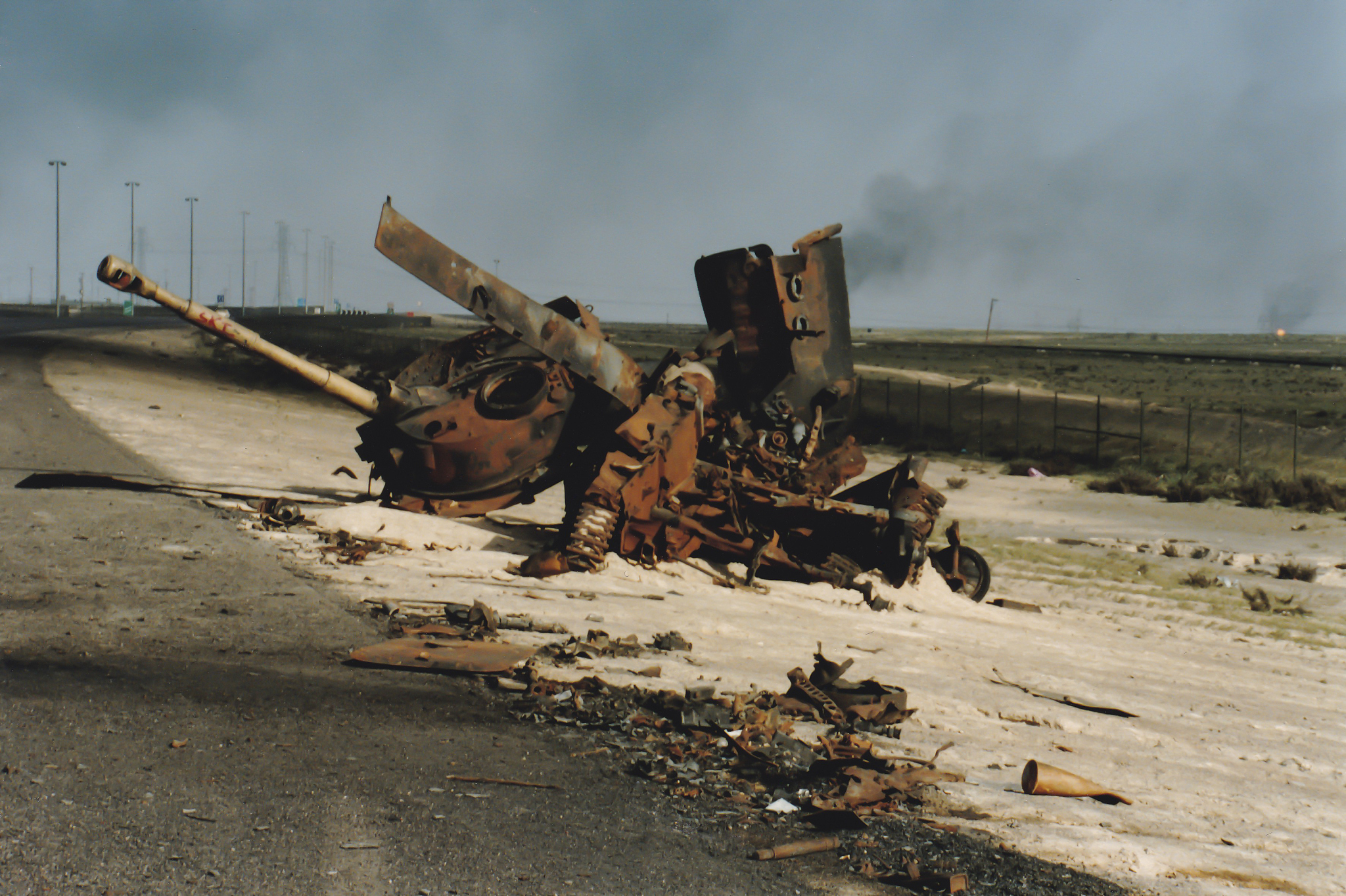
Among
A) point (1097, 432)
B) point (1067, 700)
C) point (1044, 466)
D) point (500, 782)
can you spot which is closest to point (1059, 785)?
point (1067, 700)

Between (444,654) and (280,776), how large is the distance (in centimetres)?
200

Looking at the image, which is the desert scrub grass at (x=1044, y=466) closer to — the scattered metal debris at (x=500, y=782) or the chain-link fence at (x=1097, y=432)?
the chain-link fence at (x=1097, y=432)

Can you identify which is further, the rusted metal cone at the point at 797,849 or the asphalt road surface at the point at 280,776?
the rusted metal cone at the point at 797,849

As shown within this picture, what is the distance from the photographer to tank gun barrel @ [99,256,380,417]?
9711mm

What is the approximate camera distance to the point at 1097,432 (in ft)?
100

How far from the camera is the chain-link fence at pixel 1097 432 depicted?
29734 mm

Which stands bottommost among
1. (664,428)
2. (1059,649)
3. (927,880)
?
(1059,649)

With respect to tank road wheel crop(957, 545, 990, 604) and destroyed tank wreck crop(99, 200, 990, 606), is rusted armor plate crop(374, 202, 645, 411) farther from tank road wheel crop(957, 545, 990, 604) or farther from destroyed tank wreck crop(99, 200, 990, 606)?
tank road wheel crop(957, 545, 990, 604)

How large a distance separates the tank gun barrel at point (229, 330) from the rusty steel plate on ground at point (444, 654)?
504cm

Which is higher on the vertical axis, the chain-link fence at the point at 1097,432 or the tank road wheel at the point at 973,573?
the chain-link fence at the point at 1097,432

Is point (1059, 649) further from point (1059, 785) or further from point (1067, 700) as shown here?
point (1059, 785)

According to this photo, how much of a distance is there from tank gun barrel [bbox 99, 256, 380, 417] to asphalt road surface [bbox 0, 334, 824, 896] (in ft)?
10.6

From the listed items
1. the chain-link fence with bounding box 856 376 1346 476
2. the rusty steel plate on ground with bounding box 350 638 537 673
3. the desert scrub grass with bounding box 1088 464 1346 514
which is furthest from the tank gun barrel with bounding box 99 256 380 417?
the chain-link fence with bounding box 856 376 1346 476

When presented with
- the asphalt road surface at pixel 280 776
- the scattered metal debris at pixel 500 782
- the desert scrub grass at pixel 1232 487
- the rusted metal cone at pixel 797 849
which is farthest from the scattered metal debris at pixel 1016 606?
the desert scrub grass at pixel 1232 487
